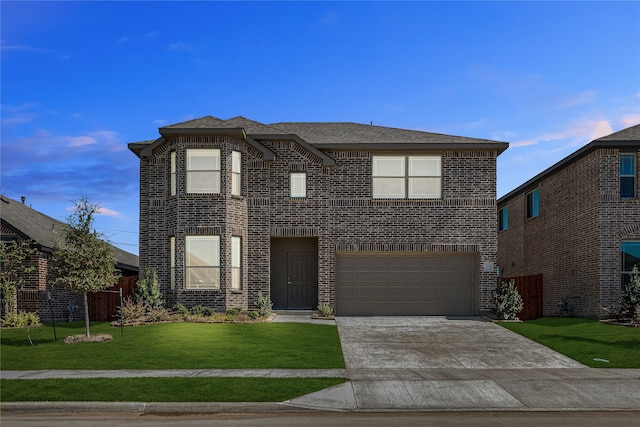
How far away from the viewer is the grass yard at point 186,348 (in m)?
15.2

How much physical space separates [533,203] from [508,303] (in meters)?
9.34

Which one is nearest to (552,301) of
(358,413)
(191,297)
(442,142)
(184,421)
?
(442,142)

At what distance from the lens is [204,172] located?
2431 cm

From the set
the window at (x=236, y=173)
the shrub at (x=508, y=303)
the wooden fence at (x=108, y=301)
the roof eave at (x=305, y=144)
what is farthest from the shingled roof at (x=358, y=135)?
the wooden fence at (x=108, y=301)

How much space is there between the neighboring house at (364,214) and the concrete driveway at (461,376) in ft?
11.4

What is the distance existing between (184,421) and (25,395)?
3487mm

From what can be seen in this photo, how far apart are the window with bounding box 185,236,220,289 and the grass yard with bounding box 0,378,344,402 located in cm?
1107

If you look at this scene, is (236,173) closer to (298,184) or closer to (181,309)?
(298,184)

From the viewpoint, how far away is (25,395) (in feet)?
38.5

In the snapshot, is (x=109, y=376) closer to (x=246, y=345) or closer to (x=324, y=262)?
(x=246, y=345)

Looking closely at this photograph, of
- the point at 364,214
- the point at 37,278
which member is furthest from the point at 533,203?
Result: the point at 37,278

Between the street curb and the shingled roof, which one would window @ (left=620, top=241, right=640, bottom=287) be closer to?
the shingled roof

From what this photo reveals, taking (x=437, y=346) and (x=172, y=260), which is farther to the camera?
(x=172, y=260)


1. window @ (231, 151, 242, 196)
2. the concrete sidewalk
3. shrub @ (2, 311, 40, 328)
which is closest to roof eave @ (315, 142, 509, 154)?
window @ (231, 151, 242, 196)
